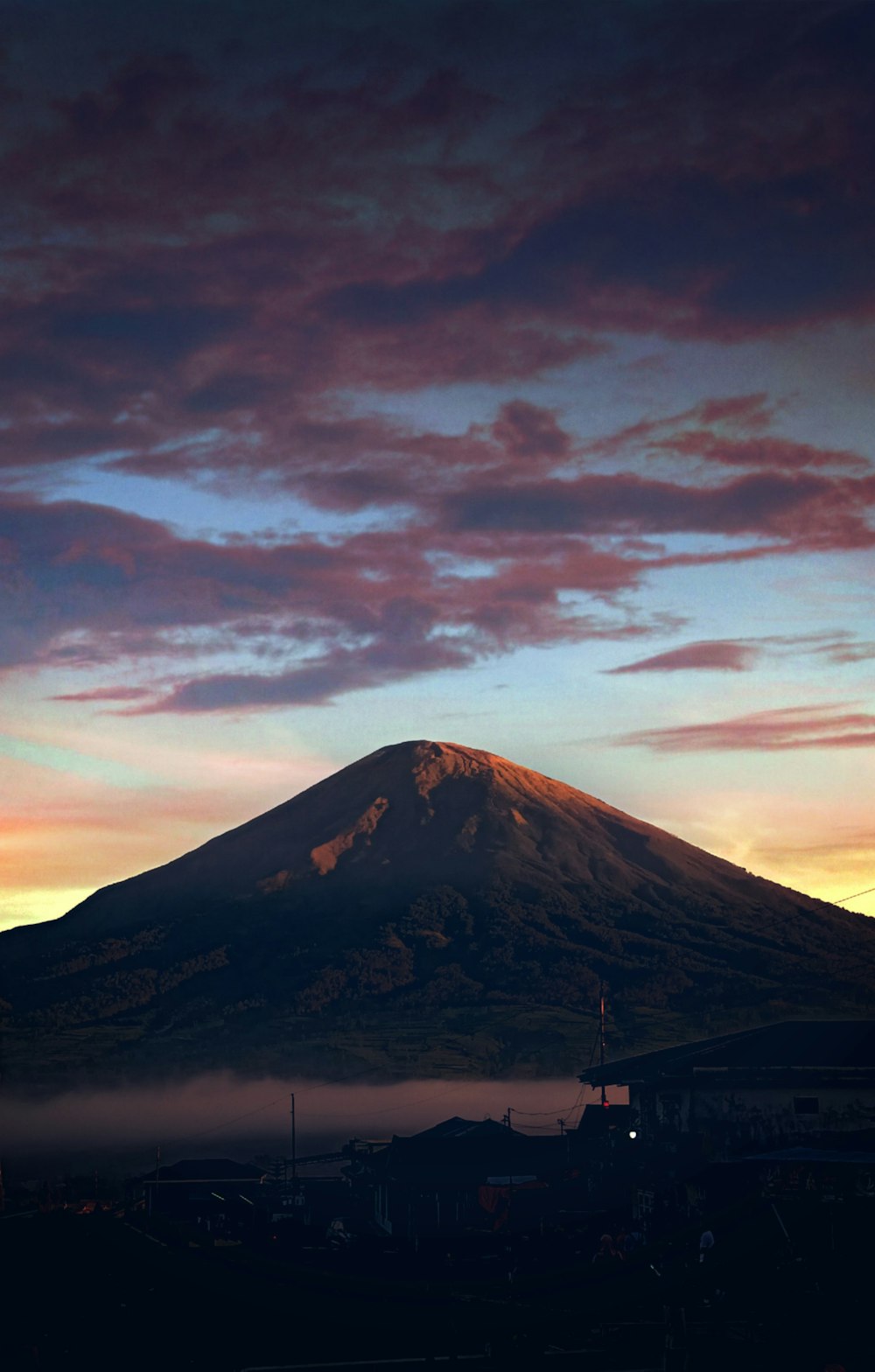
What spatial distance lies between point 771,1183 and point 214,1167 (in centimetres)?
6900

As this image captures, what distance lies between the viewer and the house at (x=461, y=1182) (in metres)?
82.9

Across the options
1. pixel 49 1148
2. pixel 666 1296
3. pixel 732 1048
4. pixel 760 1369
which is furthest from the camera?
pixel 49 1148

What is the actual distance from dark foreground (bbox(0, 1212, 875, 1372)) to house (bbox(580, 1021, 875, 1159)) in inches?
867

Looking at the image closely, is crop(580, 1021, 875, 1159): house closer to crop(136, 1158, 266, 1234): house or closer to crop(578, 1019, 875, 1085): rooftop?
crop(578, 1019, 875, 1085): rooftop

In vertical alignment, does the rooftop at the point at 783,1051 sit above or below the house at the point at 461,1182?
above

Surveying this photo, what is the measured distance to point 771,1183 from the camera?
51.7 meters

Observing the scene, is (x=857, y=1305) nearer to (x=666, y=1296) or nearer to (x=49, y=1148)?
(x=666, y=1296)

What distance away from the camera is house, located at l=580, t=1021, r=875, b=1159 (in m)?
73.8

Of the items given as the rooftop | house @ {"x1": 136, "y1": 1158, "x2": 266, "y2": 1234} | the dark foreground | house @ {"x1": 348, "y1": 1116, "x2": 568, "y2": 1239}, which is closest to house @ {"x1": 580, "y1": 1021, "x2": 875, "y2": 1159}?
the rooftop

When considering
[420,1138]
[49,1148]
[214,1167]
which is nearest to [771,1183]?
[420,1138]

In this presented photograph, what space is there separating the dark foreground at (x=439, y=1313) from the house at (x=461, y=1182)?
27024mm

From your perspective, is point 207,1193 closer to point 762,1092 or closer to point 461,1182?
point 461,1182

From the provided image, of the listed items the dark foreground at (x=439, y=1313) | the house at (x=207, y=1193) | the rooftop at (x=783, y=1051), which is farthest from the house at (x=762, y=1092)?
the house at (x=207, y=1193)

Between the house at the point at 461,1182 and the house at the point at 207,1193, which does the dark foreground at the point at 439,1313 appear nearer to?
the house at the point at 461,1182
